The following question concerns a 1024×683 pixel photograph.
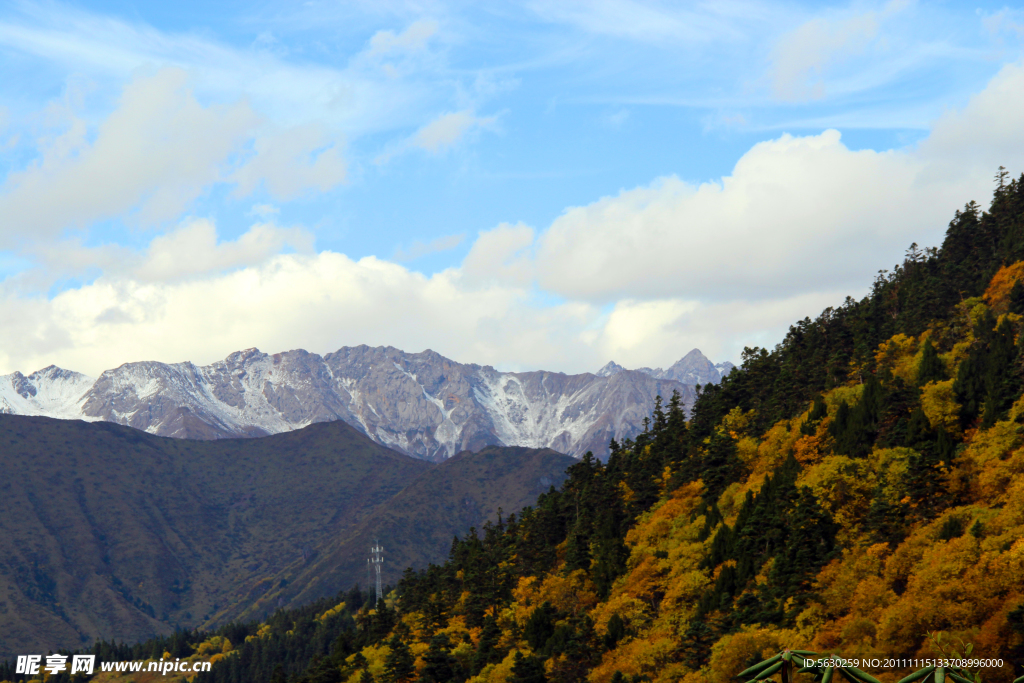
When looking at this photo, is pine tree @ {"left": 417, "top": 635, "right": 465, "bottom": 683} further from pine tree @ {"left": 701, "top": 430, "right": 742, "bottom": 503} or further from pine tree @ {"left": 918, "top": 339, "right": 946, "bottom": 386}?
pine tree @ {"left": 918, "top": 339, "right": 946, "bottom": 386}

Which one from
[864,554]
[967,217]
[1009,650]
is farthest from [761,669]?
[967,217]

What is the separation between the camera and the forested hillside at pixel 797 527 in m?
89.6

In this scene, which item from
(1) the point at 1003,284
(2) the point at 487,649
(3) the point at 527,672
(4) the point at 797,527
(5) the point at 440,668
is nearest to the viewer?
(4) the point at 797,527

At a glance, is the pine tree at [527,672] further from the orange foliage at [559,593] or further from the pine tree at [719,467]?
the pine tree at [719,467]

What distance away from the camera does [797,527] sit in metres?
108

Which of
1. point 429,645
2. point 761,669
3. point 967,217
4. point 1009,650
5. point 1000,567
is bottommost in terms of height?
point 429,645

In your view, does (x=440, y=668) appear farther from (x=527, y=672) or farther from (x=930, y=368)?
(x=930, y=368)

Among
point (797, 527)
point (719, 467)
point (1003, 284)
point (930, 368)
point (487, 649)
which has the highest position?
point (1003, 284)

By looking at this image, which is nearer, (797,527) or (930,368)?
(797,527)

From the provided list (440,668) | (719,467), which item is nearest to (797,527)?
(719,467)

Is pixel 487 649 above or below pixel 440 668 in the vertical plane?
above

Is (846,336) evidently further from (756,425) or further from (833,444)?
(833,444)

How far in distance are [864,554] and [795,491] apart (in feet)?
53.6

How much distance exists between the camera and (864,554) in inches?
4018
